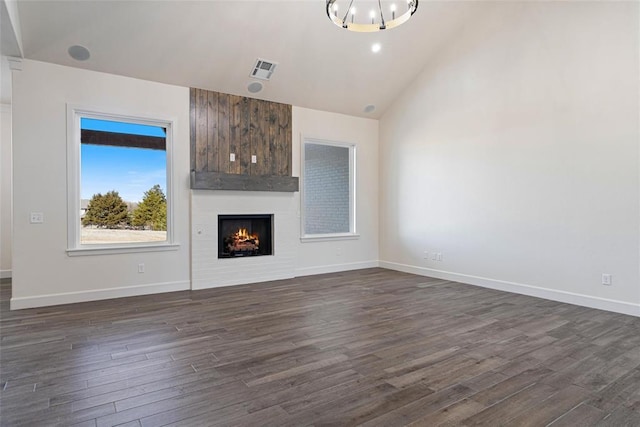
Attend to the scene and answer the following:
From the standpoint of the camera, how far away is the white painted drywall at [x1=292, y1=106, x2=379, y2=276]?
642 centimetres

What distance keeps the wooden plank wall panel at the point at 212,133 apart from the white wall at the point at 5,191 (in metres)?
3.75

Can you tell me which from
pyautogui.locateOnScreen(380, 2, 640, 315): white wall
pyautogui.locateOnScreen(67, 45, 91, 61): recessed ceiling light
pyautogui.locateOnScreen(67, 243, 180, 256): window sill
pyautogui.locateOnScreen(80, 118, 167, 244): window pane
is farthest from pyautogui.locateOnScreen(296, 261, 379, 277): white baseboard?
pyautogui.locateOnScreen(67, 45, 91, 61): recessed ceiling light

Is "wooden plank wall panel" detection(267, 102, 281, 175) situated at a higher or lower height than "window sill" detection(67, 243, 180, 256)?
higher

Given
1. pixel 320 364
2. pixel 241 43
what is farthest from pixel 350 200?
pixel 320 364

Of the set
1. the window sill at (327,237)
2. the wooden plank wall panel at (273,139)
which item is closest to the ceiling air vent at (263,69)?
the wooden plank wall panel at (273,139)

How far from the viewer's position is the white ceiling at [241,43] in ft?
13.6

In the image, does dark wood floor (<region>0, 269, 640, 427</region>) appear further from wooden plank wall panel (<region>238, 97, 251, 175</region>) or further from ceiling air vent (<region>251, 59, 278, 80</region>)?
ceiling air vent (<region>251, 59, 278, 80</region>)

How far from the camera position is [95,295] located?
15.5 feet

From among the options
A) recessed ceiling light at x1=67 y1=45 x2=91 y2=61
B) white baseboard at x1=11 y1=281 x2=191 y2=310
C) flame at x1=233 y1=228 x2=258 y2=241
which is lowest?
white baseboard at x1=11 y1=281 x2=191 y2=310

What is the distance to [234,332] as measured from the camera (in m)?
3.45

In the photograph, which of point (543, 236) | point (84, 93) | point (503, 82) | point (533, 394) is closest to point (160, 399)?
point (533, 394)

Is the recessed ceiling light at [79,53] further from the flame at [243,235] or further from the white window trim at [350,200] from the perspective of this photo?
the white window trim at [350,200]

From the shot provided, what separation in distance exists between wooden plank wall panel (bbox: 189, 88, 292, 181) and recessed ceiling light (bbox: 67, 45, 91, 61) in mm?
1326

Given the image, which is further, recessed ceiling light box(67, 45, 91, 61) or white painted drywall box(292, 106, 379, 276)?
white painted drywall box(292, 106, 379, 276)
